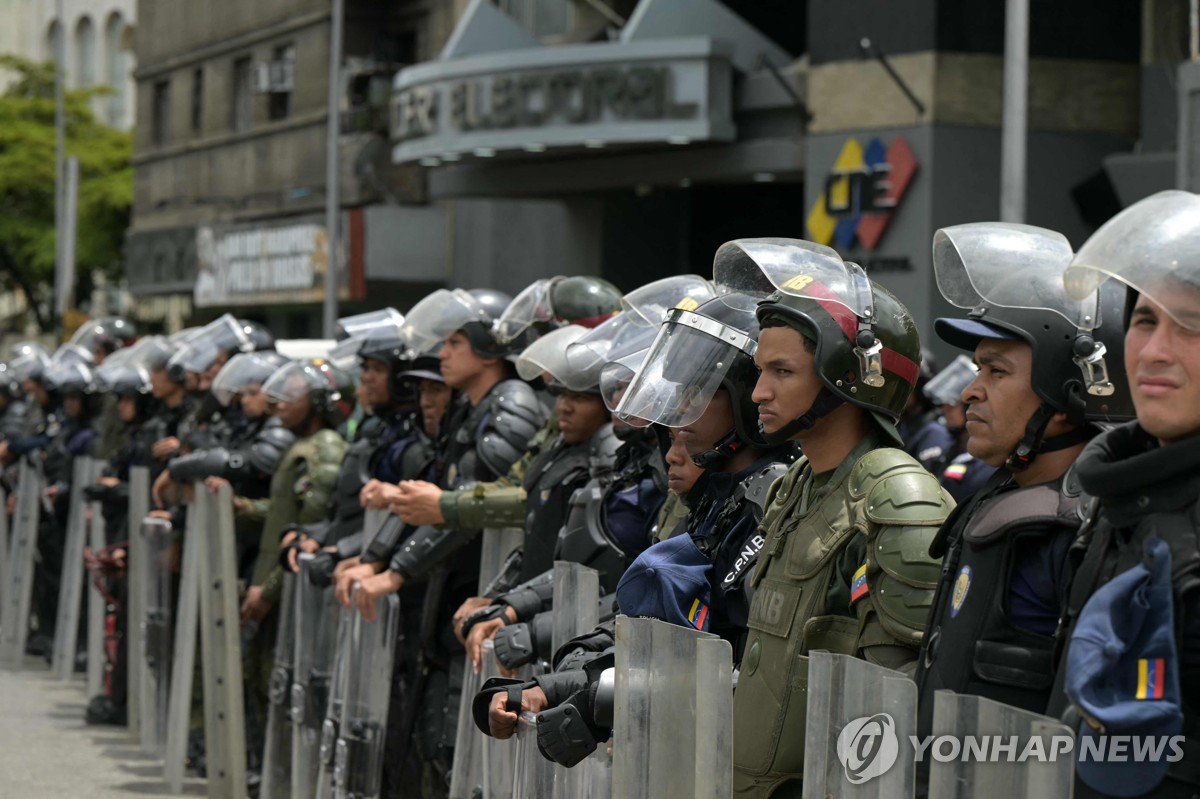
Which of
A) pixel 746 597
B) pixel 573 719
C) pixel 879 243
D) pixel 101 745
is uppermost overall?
pixel 879 243

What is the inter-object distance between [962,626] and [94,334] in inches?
553

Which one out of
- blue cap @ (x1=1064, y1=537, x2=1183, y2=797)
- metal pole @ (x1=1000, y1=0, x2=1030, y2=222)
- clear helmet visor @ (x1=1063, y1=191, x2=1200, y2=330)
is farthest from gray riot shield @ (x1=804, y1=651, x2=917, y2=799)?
metal pole @ (x1=1000, y1=0, x2=1030, y2=222)

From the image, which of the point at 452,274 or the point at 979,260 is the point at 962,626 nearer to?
the point at 979,260

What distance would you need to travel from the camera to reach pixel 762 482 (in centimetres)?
450

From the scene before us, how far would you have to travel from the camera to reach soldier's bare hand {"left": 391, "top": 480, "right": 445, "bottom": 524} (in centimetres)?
672

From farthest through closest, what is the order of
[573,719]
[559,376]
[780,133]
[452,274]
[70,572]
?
[452,274] < [780,133] < [70,572] < [559,376] < [573,719]

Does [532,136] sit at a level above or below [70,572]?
above

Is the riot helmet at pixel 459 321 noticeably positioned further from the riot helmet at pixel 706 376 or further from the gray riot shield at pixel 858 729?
the gray riot shield at pixel 858 729

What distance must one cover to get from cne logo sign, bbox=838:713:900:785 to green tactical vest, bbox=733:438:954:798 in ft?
2.03

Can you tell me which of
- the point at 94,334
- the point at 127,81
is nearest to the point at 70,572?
the point at 94,334

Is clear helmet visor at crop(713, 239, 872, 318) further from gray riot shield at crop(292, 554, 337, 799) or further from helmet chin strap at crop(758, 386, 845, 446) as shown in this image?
gray riot shield at crop(292, 554, 337, 799)

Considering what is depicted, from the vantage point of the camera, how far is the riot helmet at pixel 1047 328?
3.49 meters

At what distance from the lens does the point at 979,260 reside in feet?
12.3

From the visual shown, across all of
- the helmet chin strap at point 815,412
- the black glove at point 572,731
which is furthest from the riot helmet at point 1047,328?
the black glove at point 572,731
